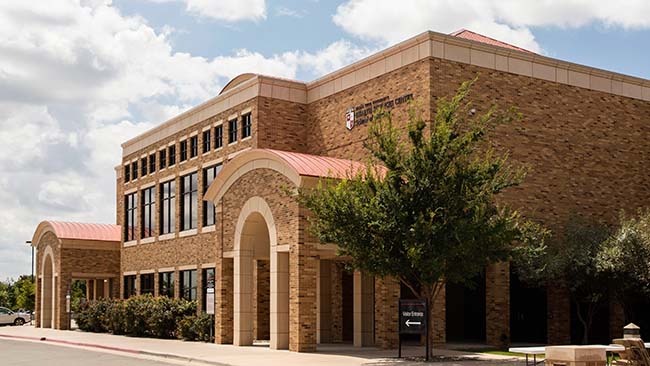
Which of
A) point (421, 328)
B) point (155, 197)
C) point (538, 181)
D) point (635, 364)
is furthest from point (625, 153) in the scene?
point (155, 197)

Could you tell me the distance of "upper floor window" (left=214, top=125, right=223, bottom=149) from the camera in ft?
128

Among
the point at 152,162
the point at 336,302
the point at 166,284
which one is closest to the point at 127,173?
the point at 152,162

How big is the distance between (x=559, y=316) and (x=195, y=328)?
45.2 feet

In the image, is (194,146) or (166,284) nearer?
→ (194,146)

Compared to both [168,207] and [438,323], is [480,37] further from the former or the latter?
[168,207]

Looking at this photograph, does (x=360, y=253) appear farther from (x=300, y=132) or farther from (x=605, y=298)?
(x=300, y=132)

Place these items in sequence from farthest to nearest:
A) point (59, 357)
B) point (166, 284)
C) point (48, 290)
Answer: point (48, 290) → point (166, 284) → point (59, 357)

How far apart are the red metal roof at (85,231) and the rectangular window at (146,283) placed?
4.86m

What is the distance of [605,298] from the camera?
28.8 metres

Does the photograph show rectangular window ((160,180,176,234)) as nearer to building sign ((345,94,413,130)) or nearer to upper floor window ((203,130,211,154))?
upper floor window ((203,130,211,154))

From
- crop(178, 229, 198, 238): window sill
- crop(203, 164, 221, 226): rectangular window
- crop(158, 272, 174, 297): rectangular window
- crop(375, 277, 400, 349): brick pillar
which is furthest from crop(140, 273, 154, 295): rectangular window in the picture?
crop(375, 277, 400, 349): brick pillar

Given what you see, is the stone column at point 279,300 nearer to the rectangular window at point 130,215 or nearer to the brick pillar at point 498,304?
the brick pillar at point 498,304

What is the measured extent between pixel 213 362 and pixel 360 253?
4994mm

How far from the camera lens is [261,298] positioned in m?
34.8
